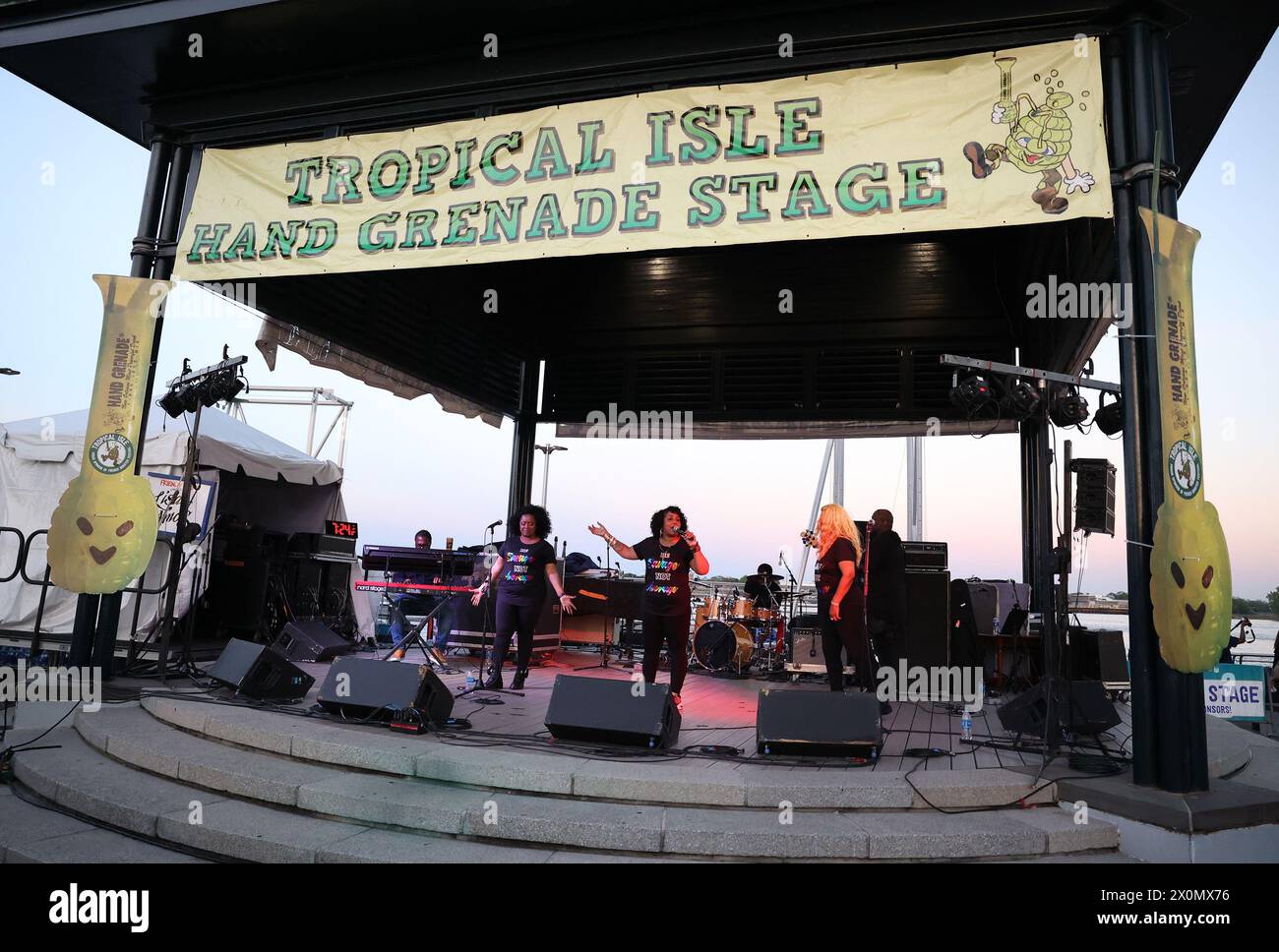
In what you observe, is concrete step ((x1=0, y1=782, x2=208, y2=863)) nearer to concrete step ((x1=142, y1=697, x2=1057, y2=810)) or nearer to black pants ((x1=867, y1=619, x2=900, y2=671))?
concrete step ((x1=142, y1=697, x2=1057, y2=810))

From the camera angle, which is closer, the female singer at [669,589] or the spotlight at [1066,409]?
the spotlight at [1066,409]

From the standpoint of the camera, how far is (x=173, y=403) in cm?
761

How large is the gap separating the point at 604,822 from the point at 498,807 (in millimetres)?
550

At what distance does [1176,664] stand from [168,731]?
6139mm

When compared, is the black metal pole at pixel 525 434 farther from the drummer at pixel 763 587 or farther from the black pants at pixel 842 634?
the black pants at pixel 842 634

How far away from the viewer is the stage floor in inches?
197

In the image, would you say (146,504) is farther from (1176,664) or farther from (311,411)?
(311,411)

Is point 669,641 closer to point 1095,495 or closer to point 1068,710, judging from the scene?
point 1068,710

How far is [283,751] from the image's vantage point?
479 cm

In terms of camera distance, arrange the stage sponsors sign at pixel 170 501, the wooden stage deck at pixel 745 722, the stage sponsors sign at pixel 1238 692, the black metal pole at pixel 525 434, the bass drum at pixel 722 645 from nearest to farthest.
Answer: the wooden stage deck at pixel 745 722 < the stage sponsors sign at pixel 1238 692 < the stage sponsors sign at pixel 170 501 < the bass drum at pixel 722 645 < the black metal pole at pixel 525 434

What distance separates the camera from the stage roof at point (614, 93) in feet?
17.8

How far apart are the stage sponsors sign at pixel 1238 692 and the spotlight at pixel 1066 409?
4.38 meters

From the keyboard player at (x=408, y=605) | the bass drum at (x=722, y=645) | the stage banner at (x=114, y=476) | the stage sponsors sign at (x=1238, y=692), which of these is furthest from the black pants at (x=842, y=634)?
the stage banner at (x=114, y=476)

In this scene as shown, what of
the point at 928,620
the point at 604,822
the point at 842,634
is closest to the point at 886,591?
the point at 842,634
